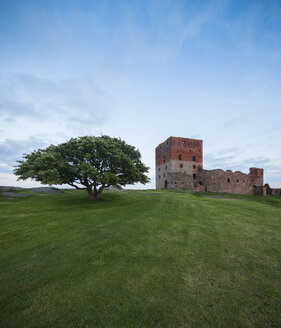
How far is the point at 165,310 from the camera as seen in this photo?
10.4ft

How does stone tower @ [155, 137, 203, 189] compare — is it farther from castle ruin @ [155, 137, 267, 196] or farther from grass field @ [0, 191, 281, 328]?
grass field @ [0, 191, 281, 328]

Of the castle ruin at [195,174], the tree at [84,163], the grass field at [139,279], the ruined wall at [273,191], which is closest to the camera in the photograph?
the grass field at [139,279]

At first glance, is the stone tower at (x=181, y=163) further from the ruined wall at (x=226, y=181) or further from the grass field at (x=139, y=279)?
the grass field at (x=139, y=279)

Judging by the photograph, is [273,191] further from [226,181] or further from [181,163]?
[181,163]

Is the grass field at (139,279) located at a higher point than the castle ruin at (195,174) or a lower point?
lower

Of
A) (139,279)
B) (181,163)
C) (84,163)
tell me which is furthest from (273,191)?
(139,279)

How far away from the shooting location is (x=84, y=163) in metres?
16.2

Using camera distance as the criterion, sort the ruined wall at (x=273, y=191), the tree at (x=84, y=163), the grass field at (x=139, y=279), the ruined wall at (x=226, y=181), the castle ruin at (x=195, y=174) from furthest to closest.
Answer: the castle ruin at (x=195, y=174), the ruined wall at (x=226, y=181), the ruined wall at (x=273, y=191), the tree at (x=84, y=163), the grass field at (x=139, y=279)

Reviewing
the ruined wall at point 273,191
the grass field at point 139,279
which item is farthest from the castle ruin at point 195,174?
the grass field at point 139,279

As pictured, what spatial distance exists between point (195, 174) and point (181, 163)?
5.99 m

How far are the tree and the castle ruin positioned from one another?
2735 centimetres

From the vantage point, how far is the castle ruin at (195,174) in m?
44.6

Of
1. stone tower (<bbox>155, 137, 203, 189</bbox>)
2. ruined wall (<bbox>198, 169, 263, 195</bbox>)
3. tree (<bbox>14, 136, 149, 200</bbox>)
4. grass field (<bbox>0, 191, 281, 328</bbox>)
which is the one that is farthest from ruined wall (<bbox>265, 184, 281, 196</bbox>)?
grass field (<bbox>0, 191, 281, 328</bbox>)

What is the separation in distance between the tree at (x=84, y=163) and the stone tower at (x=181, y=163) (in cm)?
2691
